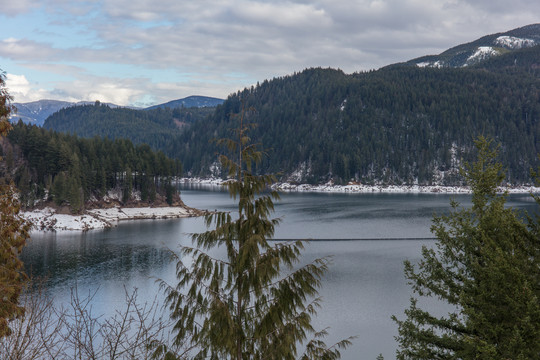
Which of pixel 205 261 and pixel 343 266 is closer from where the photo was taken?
pixel 205 261

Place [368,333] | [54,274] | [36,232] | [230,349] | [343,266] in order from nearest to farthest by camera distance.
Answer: [230,349] < [368,333] < [54,274] < [343,266] < [36,232]

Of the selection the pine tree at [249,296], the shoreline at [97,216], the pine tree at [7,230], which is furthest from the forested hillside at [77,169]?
the pine tree at [249,296]

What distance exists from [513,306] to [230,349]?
8.40 m

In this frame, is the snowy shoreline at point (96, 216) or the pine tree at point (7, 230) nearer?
the pine tree at point (7, 230)

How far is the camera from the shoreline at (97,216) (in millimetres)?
78625

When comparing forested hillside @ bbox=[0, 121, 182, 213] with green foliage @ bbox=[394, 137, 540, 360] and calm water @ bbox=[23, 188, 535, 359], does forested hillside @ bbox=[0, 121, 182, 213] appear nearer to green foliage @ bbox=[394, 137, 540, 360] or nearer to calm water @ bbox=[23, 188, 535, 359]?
calm water @ bbox=[23, 188, 535, 359]

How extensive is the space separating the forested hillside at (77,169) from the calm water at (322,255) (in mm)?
12157

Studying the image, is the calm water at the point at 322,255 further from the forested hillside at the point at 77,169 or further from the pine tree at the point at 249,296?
Result: the forested hillside at the point at 77,169

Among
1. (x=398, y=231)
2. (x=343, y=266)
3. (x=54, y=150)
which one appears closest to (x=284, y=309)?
(x=343, y=266)

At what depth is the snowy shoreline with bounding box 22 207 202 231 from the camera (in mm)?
78688

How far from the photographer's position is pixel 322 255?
6050 centimetres

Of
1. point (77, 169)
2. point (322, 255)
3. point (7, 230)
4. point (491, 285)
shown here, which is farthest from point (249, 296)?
point (77, 169)

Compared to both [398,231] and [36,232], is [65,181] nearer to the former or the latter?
[36,232]

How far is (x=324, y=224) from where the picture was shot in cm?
8731
